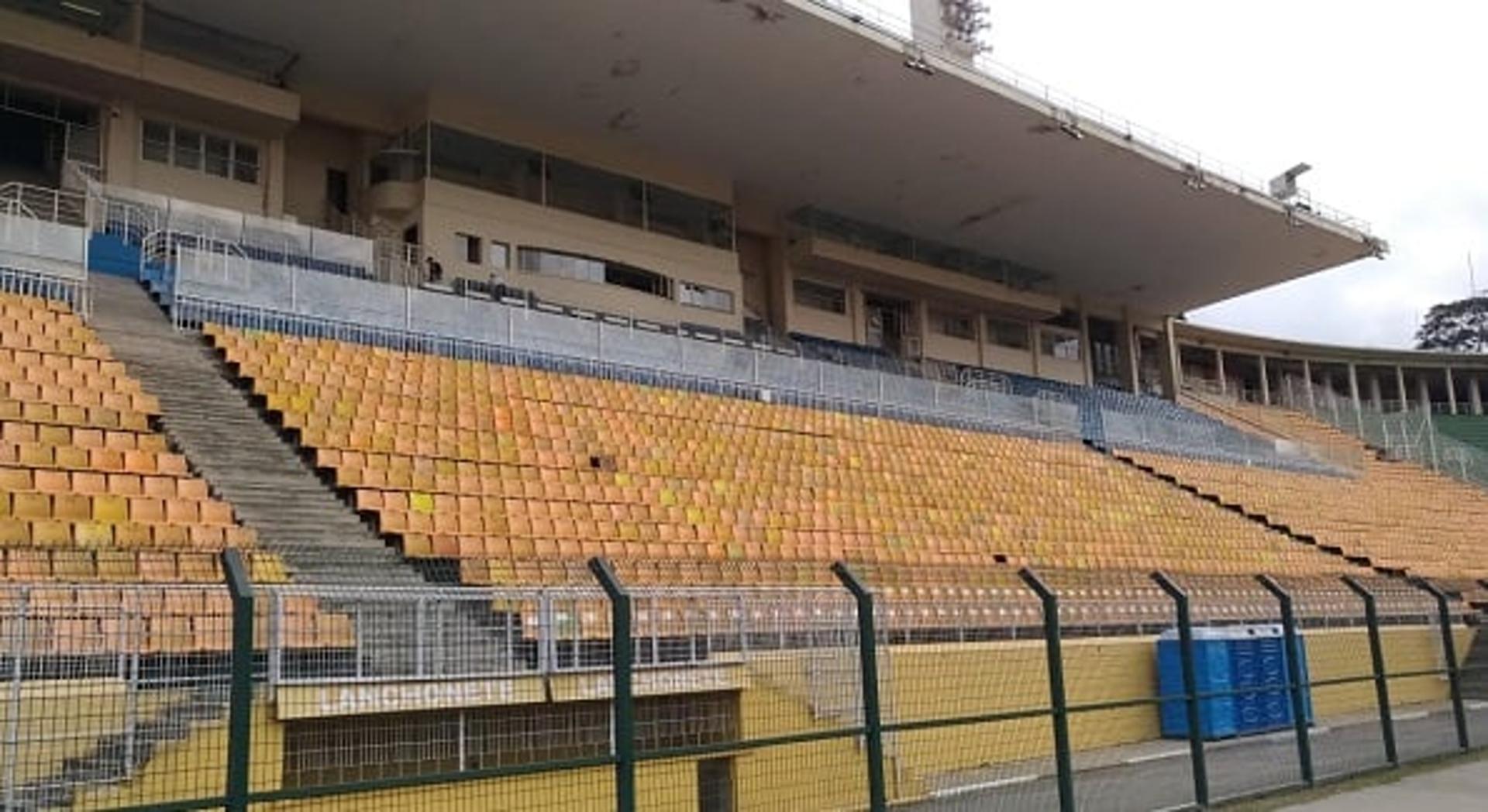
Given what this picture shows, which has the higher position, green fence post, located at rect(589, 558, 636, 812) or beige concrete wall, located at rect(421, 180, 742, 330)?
beige concrete wall, located at rect(421, 180, 742, 330)

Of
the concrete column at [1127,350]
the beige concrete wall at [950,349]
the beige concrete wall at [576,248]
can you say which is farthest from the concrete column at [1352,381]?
the beige concrete wall at [576,248]

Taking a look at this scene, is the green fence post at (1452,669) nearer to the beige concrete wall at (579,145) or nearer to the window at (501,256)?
the window at (501,256)

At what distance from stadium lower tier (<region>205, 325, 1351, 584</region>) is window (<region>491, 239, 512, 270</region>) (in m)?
5.37

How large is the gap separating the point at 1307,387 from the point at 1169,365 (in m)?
10.00

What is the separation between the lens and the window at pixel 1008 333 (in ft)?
110

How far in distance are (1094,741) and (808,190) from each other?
18209 millimetres

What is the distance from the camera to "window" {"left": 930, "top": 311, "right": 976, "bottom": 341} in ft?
106

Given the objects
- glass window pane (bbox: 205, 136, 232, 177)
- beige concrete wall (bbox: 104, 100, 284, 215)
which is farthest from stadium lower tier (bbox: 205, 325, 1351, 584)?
glass window pane (bbox: 205, 136, 232, 177)

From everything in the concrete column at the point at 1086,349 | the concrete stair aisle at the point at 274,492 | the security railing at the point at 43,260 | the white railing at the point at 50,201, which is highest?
the concrete column at the point at 1086,349

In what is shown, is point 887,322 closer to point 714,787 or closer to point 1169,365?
point 1169,365

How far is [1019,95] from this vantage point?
22.3 meters

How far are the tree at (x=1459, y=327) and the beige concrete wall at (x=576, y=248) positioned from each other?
2781 inches

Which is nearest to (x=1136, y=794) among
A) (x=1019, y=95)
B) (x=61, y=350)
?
(x=61, y=350)

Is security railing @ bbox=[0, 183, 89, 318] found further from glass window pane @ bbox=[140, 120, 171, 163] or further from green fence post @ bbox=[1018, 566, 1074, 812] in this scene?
green fence post @ bbox=[1018, 566, 1074, 812]
